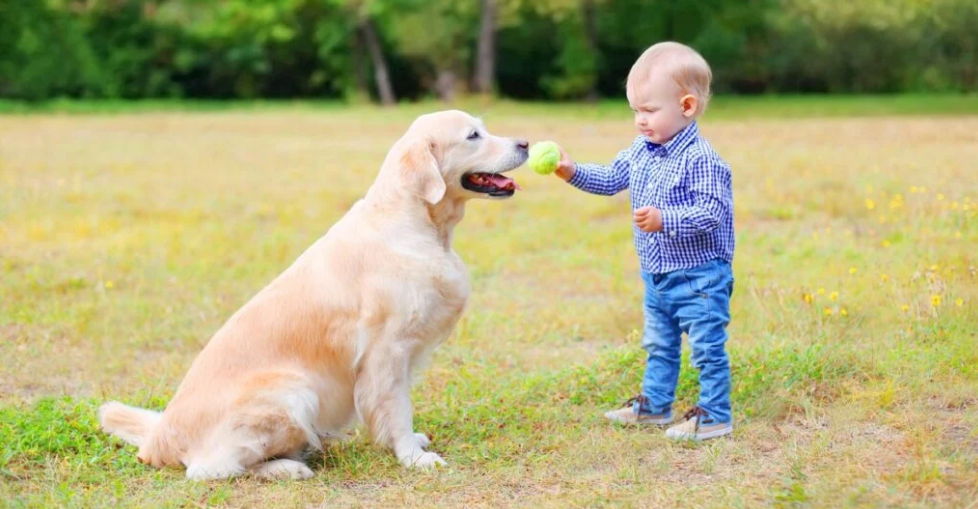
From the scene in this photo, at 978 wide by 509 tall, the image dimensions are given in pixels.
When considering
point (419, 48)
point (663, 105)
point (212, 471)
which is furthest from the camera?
point (419, 48)

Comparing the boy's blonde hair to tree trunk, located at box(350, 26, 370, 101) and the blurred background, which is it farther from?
tree trunk, located at box(350, 26, 370, 101)

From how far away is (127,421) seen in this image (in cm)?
443

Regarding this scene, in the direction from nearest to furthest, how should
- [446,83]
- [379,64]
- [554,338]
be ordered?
[554,338], [446,83], [379,64]

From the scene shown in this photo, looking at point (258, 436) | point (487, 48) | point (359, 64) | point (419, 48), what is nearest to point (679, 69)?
point (258, 436)

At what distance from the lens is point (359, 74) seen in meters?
40.0

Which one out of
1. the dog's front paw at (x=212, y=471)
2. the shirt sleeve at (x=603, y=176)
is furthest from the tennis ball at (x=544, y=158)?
the dog's front paw at (x=212, y=471)

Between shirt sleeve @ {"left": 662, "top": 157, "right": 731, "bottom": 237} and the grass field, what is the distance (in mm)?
923

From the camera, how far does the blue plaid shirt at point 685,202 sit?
4191 mm

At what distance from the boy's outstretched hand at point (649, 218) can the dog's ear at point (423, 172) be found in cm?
83

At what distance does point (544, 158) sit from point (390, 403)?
1.28 m

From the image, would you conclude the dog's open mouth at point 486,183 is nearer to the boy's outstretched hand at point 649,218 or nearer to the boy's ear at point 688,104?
the boy's outstretched hand at point 649,218

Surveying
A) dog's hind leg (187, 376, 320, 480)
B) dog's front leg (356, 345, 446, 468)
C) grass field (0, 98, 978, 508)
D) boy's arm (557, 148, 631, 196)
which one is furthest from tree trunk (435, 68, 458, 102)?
dog's hind leg (187, 376, 320, 480)

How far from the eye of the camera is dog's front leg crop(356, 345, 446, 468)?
13.7 feet

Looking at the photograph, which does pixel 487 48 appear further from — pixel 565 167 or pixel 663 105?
pixel 663 105
